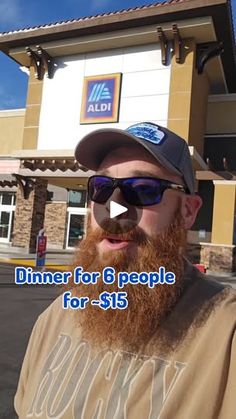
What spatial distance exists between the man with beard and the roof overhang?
1390cm

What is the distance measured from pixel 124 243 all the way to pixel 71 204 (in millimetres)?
21998

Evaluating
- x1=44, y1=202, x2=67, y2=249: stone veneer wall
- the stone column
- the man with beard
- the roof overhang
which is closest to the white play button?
the man with beard

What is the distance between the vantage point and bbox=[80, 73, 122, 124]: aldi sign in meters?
16.2

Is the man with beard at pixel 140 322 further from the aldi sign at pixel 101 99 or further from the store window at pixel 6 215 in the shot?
the store window at pixel 6 215

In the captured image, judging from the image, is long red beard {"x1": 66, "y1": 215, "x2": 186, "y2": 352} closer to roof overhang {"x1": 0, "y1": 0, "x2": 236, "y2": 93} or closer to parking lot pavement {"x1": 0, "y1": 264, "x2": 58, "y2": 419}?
parking lot pavement {"x1": 0, "y1": 264, "x2": 58, "y2": 419}

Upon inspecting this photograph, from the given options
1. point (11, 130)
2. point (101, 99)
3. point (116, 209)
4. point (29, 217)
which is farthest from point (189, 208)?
point (11, 130)

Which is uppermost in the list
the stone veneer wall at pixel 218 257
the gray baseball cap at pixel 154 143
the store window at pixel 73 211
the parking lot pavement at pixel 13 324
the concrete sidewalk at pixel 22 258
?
the store window at pixel 73 211

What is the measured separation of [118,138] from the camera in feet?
5.09

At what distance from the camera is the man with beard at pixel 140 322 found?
118cm

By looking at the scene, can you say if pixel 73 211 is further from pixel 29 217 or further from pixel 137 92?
pixel 137 92

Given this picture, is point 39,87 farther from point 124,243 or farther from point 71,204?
point 124,243

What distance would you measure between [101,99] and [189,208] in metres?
15.7

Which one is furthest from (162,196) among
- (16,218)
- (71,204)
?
(71,204)

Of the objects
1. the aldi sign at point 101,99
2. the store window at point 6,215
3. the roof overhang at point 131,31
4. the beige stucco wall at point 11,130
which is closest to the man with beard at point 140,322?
the roof overhang at point 131,31
